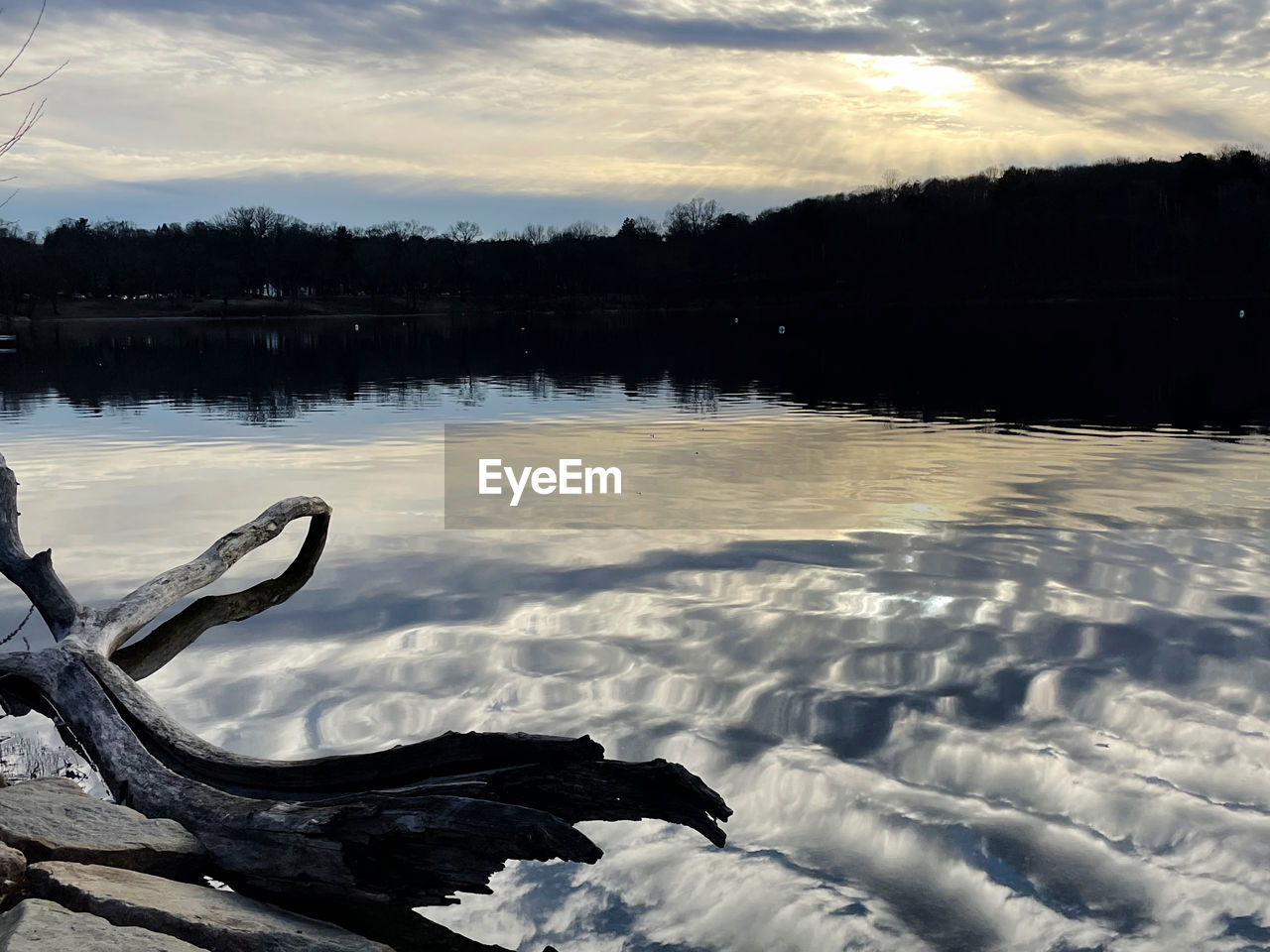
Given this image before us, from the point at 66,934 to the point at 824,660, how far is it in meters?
6.85

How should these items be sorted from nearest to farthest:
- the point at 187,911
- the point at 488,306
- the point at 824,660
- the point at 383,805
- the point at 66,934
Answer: the point at 66,934 < the point at 187,911 < the point at 383,805 < the point at 824,660 < the point at 488,306

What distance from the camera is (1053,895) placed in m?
6.42

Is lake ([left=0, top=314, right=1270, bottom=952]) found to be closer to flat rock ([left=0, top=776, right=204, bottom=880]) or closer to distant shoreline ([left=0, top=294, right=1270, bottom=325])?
flat rock ([left=0, top=776, right=204, bottom=880])

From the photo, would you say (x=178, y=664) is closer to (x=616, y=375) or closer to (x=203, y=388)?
(x=203, y=388)

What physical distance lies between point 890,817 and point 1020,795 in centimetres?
98

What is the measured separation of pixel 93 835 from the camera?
20.3ft

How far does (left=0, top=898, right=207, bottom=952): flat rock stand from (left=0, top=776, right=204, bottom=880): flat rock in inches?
32.4

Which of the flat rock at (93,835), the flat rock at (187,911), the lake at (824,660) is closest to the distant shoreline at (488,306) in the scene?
the lake at (824,660)

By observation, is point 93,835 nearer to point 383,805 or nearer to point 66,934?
point 66,934

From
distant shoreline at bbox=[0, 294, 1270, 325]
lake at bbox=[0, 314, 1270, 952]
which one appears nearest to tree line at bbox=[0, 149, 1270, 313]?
distant shoreline at bbox=[0, 294, 1270, 325]

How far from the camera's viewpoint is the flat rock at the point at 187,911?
17.3 feet

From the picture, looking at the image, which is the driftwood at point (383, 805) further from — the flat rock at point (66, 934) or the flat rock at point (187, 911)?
the flat rock at point (66, 934)

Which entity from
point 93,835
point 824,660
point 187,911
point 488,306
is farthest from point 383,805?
point 488,306

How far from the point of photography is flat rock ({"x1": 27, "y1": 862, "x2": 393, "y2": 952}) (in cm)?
529
